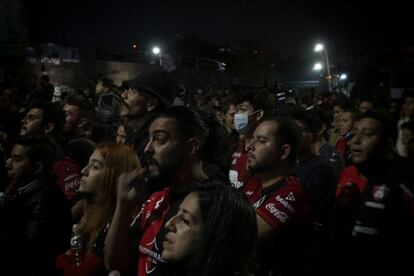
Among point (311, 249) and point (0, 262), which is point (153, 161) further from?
point (0, 262)

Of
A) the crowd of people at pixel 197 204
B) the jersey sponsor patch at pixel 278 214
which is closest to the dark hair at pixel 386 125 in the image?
the crowd of people at pixel 197 204

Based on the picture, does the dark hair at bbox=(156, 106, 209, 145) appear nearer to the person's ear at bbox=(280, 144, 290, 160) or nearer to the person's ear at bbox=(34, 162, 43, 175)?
the person's ear at bbox=(280, 144, 290, 160)

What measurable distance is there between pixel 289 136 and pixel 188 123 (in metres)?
0.90

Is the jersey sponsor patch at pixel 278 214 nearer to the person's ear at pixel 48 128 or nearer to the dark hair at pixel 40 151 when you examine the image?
the dark hair at pixel 40 151

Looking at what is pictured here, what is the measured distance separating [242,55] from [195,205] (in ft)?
139

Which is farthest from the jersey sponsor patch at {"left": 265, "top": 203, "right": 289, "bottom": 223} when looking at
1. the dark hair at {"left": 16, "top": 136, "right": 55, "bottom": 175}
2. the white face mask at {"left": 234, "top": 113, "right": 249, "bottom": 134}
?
the white face mask at {"left": 234, "top": 113, "right": 249, "bottom": 134}

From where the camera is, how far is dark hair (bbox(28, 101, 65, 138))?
5.67m

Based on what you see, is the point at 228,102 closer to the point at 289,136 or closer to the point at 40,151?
the point at 40,151

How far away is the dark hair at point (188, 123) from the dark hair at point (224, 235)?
2.88 feet

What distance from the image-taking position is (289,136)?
383 cm

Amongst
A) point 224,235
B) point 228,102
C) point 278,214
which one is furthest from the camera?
point 228,102

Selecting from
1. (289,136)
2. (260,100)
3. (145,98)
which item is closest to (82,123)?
(145,98)

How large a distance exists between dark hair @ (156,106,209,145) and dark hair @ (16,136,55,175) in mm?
1473

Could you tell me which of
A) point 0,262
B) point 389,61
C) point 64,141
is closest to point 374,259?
point 0,262
